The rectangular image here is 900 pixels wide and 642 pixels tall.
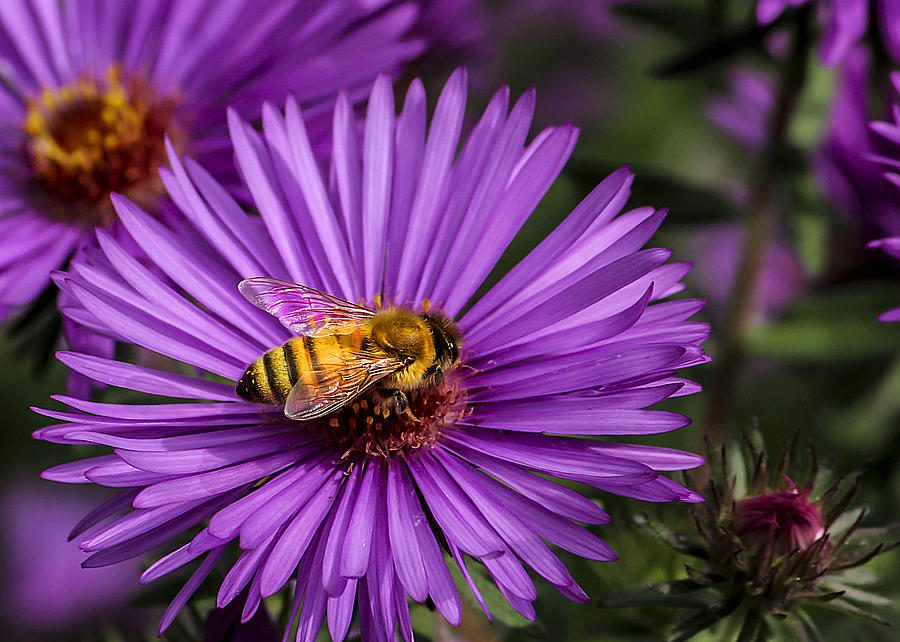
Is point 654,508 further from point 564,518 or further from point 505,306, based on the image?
point 505,306

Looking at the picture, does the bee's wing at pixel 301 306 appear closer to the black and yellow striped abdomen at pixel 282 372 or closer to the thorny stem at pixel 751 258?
the black and yellow striped abdomen at pixel 282 372

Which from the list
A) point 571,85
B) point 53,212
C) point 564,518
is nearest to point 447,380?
point 564,518

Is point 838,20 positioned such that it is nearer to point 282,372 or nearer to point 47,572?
point 282,372

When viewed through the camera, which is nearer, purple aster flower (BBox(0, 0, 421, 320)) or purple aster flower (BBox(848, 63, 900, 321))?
purple aster flower (BBox(848, 63, 900, 321))

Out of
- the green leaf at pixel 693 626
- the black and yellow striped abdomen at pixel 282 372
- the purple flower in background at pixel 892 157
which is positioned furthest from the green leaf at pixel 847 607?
the black and yellow striped abdomen at pixel 282 372

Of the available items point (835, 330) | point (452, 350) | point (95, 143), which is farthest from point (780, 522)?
point (95, 143)

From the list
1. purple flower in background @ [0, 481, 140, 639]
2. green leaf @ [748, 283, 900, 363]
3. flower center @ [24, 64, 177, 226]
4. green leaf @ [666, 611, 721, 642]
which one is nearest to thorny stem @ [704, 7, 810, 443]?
green leaf @ [748, 283, 900, 363]

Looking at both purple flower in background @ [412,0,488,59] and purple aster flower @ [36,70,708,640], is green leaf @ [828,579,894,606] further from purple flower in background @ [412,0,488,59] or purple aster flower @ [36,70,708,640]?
purple flower in background @ [412,0,488,59]
